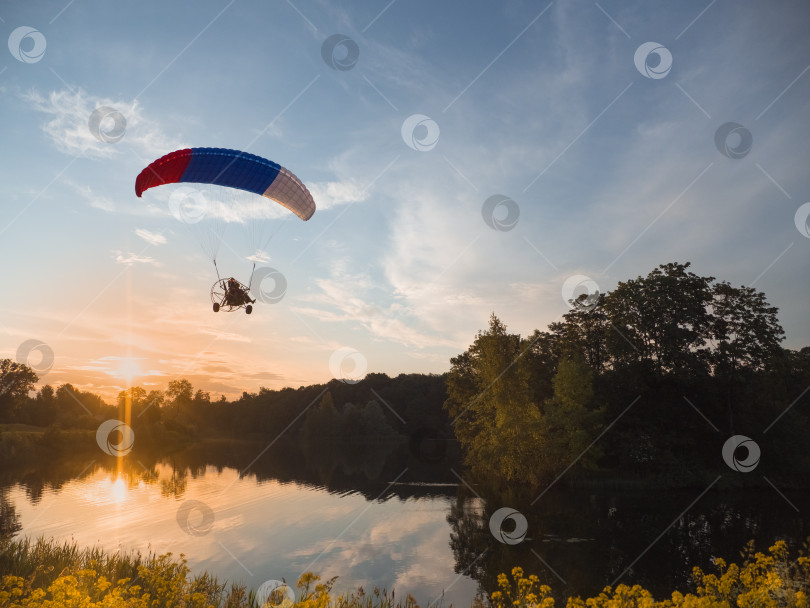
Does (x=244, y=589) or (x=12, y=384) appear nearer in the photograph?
(x=244, y=589)

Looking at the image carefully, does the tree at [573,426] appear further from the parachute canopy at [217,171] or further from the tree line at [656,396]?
the parachute canopy at [217,171]

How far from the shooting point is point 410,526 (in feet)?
95.1

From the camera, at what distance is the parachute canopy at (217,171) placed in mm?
19703

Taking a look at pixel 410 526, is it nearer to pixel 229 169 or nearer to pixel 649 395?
pixel 229 169

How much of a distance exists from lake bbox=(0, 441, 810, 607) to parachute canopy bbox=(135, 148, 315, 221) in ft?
52.3

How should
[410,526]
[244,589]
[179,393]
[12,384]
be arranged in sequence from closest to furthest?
1. [244,589]
2. [410,526]
3. [12,384]
4. [179,393]

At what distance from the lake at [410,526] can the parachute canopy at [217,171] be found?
15926mm

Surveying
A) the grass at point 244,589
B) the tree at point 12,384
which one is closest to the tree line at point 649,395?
the grass at point 244,589

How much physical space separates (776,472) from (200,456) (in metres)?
70.6

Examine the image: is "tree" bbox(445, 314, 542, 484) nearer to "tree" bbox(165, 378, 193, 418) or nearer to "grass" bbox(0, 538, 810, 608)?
"grass" bbox(0, 538, 810, 608)

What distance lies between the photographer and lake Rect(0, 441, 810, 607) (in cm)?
2005

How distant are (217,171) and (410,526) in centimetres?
2232

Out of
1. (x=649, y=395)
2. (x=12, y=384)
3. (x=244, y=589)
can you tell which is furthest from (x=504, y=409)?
(x=12, y=384)

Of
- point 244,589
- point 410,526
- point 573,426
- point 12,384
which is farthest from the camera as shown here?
point 12,384
